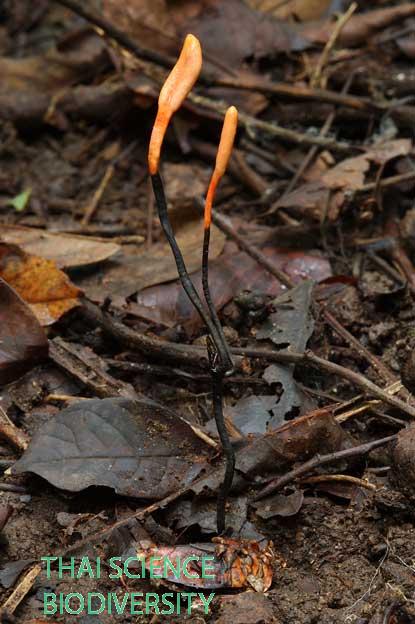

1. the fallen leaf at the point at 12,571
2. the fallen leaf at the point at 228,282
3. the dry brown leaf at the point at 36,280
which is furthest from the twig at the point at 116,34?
the fallen leaf at the point at 12,571

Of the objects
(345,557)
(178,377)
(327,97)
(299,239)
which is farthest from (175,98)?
(327,97)

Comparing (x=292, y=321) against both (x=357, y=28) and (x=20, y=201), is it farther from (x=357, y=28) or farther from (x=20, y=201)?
(x=357, y=28)

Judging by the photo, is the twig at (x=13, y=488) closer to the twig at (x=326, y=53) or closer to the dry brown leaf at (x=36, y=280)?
the dry brown leaf at (x=36, y=280)

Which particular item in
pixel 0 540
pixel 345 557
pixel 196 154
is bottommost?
pixel 0 540

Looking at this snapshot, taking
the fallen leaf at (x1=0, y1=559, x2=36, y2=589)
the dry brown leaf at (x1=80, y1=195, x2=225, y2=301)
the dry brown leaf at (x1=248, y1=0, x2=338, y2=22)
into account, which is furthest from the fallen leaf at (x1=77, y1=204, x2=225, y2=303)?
the dry brown leaf at (x1=248, y1=0, x2=338, y2=22)

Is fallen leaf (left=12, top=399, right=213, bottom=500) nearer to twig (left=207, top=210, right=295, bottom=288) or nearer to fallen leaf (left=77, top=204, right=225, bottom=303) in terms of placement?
fallen leaf (left=77, top=204, right=225, bottom=303)

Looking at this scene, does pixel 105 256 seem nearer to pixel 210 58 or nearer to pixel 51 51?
pixel 210 58
